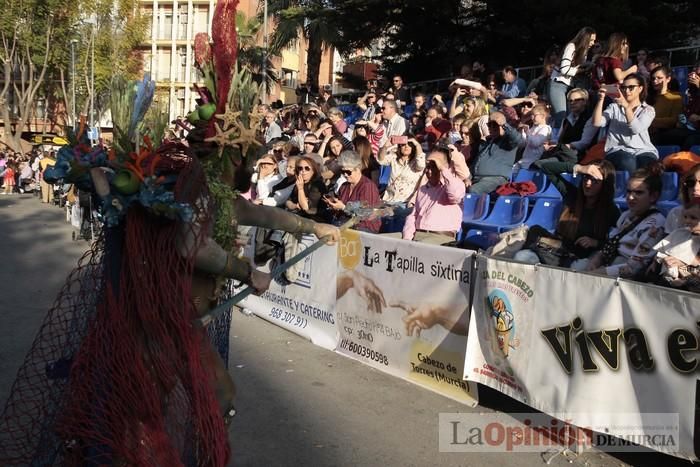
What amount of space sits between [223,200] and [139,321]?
2.22 ft

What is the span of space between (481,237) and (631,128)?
6.44 ft

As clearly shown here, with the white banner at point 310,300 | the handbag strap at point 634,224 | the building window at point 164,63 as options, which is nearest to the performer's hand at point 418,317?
the white banner at point 310,300

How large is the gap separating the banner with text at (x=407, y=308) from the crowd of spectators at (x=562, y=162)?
0.66m

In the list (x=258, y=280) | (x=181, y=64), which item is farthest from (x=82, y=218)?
(x=181, y=64)

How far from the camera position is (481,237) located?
7156mm

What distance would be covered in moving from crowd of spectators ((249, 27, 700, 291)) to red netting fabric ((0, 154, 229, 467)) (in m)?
2.38

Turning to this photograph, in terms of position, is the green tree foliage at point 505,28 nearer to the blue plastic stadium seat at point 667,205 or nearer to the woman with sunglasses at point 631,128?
the woman with sunglasses at point 631,128

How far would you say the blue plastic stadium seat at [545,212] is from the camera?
7.26 meters

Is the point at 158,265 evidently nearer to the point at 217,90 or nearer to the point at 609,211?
the point at 217,90

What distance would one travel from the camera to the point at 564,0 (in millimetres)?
14109

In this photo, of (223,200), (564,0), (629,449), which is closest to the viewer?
(223,200)

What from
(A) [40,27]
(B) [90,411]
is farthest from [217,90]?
(A) [40,27]

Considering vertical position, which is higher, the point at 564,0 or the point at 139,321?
the point at 564,0

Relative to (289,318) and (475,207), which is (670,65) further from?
(289,318)
